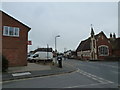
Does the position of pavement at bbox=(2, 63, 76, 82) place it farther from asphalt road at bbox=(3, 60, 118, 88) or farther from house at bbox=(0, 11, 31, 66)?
house at bbox=(0, 11, 31, 66)

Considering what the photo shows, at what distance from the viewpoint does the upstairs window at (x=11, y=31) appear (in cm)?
2245

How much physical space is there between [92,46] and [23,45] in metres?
36.7

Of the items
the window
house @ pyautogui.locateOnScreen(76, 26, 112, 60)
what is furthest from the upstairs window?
the window

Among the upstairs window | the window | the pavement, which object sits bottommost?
the pavement

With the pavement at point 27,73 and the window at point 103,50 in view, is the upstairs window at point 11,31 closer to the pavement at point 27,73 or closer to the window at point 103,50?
the pavement at point 27,73

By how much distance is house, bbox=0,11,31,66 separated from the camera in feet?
73.2

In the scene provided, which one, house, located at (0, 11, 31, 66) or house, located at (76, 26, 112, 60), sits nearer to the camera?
house, located at (0, 11, 31, 66)

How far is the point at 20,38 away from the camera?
23547 mm

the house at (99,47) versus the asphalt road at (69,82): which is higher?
the house at (99,47)

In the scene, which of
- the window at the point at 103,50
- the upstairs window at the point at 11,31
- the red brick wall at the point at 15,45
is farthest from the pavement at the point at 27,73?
the window at the point at 103,50

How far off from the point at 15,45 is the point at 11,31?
81.4 inches

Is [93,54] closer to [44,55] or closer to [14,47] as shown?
[44,55]

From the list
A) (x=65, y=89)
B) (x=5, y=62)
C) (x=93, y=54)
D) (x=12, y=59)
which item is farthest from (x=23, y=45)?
(x=93, y=54)

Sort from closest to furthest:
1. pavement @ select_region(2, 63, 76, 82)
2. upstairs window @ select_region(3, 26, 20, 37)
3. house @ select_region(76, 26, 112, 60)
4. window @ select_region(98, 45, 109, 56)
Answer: pavement @ select_region(2, 63, 76, 82) → upstairs window @ select_region(3, 26, 20, 37) → house @ select_region(76, 26, 112, 60) → window @ select_region(98, 45, 109, 56)
